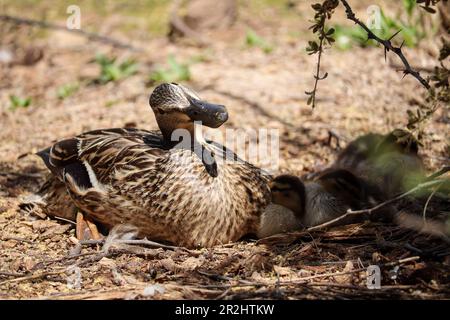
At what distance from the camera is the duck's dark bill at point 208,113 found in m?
4.79

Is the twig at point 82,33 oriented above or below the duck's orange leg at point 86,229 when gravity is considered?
above

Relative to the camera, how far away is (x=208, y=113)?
15.8 ft

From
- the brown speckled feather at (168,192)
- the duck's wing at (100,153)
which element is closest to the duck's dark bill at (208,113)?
the brown speckled feather at (168,192)

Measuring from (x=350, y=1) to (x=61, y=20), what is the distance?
456 cm

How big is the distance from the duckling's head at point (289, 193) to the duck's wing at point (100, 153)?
961 millimetres

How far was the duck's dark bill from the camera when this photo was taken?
479cm

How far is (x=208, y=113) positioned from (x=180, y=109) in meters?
0.28

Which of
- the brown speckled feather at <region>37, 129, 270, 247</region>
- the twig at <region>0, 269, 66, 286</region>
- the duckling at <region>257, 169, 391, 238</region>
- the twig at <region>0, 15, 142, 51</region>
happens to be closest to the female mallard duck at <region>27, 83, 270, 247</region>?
the brown speckled feather at <region>37, 129, 270, 247</region>

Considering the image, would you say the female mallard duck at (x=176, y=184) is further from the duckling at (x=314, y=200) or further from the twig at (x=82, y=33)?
the twig at (x=82, y=33)

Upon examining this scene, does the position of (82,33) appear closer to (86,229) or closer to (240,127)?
(240,127)

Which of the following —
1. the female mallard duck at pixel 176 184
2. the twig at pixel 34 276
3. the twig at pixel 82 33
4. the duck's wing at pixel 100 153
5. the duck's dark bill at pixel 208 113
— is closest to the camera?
the twig at pixel 34 276

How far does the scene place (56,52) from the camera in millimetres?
10867

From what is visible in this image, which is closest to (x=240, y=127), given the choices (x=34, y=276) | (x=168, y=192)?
(x=168, y=192)

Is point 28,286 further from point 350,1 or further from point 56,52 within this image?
point 350,1
